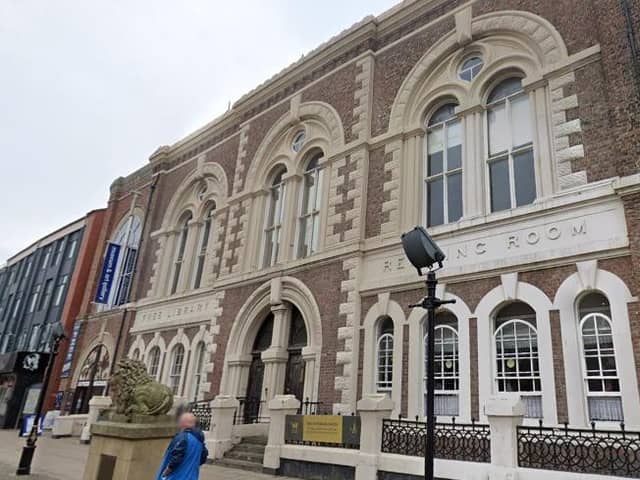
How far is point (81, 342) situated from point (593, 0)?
82.5ft

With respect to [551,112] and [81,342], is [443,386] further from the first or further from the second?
[81,342]

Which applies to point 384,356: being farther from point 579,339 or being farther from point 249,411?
point 249,411

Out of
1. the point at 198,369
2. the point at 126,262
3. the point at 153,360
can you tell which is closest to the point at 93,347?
the point at 126,262

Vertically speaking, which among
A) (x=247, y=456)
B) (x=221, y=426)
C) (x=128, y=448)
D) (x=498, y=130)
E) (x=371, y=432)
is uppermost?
(x=498, y=130)

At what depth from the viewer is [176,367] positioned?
1962cm

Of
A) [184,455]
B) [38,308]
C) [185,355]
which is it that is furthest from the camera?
[38,308]

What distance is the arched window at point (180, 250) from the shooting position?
872 inches

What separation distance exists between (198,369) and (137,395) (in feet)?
35.7

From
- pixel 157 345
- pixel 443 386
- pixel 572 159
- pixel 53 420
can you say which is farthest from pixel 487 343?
pixel 53 420

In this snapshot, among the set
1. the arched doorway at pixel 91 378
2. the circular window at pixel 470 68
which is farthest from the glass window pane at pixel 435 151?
the arched doorway at pixel 91 378

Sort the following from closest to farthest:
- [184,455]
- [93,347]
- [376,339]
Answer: [184,455], [376,339], [93,347]

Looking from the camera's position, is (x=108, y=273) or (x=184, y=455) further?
(x=108, y=273)

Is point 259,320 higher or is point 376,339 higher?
point 259,320

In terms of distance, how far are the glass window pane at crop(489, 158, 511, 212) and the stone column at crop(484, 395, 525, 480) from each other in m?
5.22
